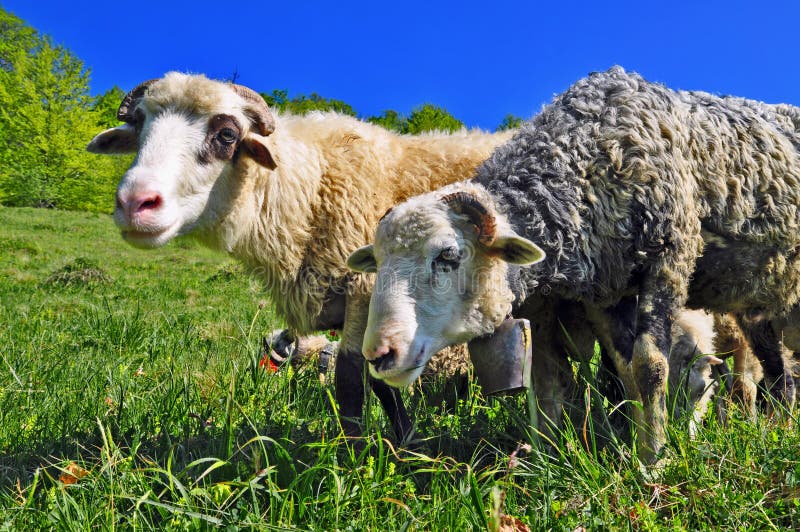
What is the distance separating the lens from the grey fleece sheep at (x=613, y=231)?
9.40ft

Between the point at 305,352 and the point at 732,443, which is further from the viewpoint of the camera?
the point at 305,352

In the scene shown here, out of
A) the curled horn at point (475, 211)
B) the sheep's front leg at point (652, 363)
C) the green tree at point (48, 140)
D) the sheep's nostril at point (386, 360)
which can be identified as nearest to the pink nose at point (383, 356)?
the sheep's nostril at point (386, 360)

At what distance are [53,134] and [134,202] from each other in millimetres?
41966

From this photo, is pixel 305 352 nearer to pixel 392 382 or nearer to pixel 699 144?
pixel 392 382

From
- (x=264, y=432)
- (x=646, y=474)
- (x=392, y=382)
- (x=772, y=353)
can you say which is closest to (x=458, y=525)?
(x=392, y=382)

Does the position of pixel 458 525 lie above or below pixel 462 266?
below

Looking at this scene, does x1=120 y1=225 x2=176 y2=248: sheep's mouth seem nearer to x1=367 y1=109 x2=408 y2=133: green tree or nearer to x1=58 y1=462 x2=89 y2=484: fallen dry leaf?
x1=58 y1=462 x2=89 y2=484: fallen dry leaf

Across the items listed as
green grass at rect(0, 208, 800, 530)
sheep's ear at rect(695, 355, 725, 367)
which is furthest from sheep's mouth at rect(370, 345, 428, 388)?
sheep's ear at rect(695, 355, 725, 367)

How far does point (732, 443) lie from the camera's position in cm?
284

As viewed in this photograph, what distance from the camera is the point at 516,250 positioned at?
2.94 m

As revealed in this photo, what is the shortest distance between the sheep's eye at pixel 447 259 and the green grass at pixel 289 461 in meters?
0.74

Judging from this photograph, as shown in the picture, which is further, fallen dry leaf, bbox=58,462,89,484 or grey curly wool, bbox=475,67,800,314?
grey curly wool, bbox=475,67,800,314

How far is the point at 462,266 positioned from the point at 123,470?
1658 mm

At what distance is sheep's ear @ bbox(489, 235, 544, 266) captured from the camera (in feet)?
9.39
